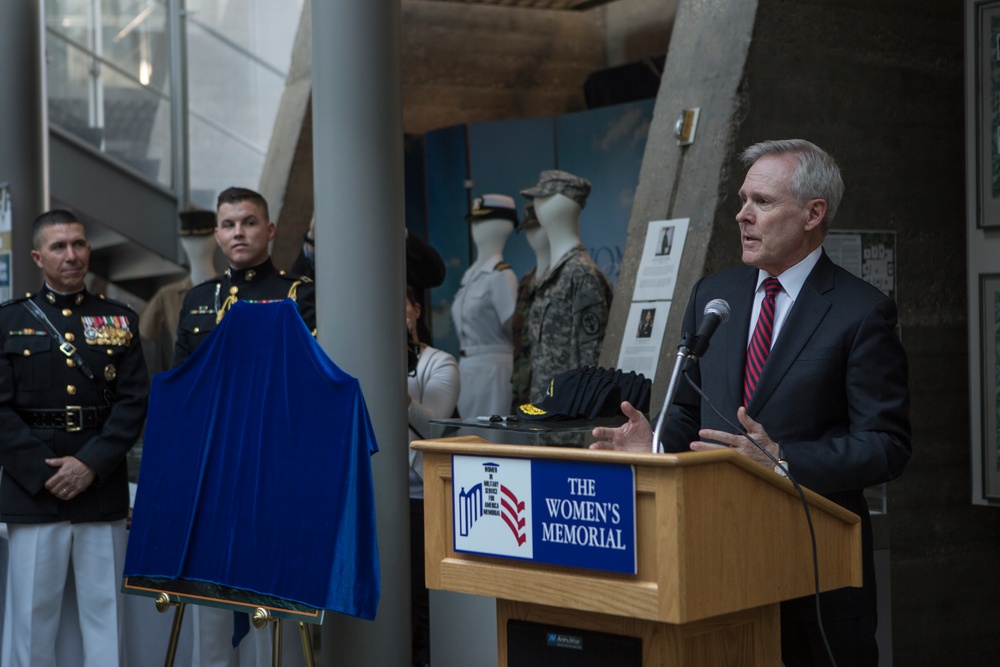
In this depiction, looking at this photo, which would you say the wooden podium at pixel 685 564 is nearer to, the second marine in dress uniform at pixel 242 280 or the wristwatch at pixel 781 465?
the wristwatch at pixel 781 465

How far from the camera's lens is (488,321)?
20.9 ft

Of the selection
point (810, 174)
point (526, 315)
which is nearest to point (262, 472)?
point (810, 174)

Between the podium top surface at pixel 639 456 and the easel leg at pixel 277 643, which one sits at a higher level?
the podium top surface at pixel 639 456

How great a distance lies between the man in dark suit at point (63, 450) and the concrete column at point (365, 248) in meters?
0.90

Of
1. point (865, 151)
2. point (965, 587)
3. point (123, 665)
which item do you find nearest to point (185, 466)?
point (123, 665)

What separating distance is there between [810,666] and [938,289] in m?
2.77

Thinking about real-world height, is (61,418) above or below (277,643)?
above

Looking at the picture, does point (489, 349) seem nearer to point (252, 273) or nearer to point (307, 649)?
point (252, 273)

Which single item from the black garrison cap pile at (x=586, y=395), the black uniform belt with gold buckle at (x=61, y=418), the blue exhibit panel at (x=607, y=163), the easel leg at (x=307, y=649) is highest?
the blue exhibit panel at (x=607, y=163)

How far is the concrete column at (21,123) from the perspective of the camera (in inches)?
225

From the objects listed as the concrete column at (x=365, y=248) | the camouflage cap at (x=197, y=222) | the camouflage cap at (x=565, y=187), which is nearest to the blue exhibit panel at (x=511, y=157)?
the camouflage cap at (x=197, y=222)

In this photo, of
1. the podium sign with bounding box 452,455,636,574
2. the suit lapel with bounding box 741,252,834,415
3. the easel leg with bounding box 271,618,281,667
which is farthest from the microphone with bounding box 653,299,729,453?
the easel leg with bounding box 271,618,281,667

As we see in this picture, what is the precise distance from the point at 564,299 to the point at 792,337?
290cm

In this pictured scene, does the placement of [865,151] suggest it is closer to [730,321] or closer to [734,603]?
[730,321]
